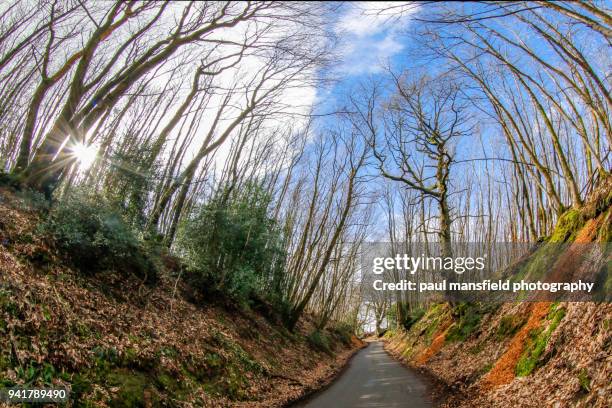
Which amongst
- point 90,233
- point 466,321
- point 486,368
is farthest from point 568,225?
point 90,233

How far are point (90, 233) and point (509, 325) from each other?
1109 centimetres

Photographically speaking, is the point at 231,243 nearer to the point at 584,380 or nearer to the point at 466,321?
the point at 466,321

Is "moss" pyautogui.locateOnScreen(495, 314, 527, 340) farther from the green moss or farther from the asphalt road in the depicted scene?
the asphalt road

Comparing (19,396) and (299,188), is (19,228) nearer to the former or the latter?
(19,396)

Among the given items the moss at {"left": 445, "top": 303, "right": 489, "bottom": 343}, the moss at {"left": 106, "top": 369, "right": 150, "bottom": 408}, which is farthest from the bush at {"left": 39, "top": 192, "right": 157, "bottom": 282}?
the moss at {"left": 445, "top": 303, "right": 489, "bottom": 343}

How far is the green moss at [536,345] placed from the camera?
6.36 meters

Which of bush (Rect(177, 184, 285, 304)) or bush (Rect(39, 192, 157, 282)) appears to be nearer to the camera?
bush (Rect(39, 192, 157, 282))

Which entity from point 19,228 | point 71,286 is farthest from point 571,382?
point 19,228

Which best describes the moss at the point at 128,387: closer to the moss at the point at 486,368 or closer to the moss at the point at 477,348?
the moss at the point at 486,368

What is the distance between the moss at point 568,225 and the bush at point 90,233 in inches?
464

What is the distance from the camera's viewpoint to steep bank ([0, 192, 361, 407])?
15.2 ft

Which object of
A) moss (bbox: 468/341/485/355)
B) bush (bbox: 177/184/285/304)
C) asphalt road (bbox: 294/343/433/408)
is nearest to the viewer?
asphalt road (bbox: 294/343/433/408)

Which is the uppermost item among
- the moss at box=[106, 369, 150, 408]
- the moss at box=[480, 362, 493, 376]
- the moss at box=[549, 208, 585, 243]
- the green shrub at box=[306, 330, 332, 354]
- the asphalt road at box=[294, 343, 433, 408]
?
the moss at box=[549, 208, 585, 243]

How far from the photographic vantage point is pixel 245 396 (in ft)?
24.8
